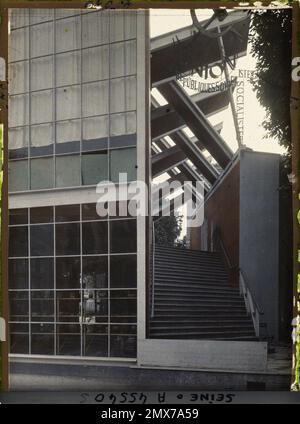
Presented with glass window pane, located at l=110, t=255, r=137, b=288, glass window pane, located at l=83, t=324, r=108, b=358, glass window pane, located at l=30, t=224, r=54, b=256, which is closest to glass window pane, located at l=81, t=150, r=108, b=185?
glass window pane, located at l=30, t=224, r=54, b=256

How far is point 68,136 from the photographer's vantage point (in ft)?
17.6

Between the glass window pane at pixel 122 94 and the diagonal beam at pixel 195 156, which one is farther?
the diagonal beam at pixel 195 156

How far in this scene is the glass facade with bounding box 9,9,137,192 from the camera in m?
4.94

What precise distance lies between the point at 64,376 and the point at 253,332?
240 cm

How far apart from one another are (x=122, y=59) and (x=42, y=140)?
4.83 ft

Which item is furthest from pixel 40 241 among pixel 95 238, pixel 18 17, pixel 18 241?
pixel 18 17

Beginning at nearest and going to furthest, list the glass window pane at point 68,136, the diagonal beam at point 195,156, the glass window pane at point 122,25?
1. the glass window pane at point 122,25
2. the glass window pane at point 68,136
3. the diagonal beam at point 195,156

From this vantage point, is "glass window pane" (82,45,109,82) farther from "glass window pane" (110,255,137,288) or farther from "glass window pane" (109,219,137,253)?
"glass window pane" (110,255,137,288)

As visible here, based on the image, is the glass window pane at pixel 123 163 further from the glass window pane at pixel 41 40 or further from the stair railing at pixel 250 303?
the stair railing at pixel 250 303

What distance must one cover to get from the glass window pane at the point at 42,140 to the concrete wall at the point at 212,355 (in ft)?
9.48

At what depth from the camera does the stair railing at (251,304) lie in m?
5.09

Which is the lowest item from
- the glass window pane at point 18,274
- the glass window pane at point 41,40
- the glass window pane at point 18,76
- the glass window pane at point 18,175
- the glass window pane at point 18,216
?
the glass window pane at point 18,274

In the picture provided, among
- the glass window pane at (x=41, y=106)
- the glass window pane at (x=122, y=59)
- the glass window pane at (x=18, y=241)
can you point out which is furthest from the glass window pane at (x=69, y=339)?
the glass window pane at (x=122, y=59)

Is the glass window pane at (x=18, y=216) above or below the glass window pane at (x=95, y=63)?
below
